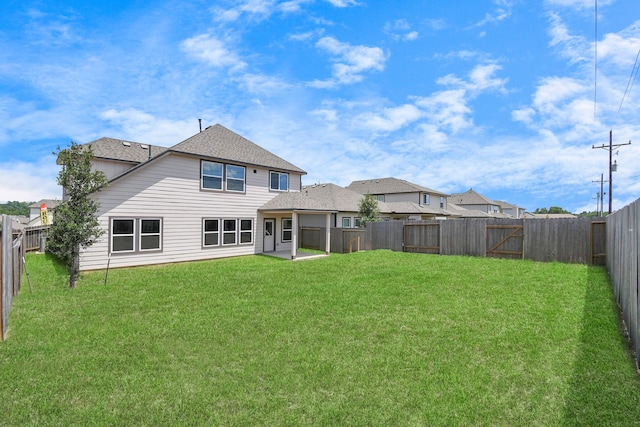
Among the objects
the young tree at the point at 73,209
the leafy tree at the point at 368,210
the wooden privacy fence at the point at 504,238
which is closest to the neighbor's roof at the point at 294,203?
the wooden privacy fence at the point at 504,238

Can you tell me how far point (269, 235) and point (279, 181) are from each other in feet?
11.0

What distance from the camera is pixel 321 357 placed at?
453 cm

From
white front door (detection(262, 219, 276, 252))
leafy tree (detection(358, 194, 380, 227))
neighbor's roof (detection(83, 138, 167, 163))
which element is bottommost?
white front door (detection(262, 219, 276, 252))

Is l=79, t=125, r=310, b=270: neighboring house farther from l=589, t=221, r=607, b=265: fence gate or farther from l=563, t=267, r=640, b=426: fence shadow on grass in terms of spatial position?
l=563, t=267, r=640, b=426: fence shadow on grass

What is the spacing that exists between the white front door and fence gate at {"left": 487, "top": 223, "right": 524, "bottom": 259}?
11745mm

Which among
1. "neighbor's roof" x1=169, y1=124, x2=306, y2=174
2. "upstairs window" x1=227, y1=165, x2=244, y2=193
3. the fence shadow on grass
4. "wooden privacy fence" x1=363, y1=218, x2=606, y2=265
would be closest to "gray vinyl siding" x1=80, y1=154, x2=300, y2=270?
"upstairs window" x1=227, y1=165, x2=244, y2=193

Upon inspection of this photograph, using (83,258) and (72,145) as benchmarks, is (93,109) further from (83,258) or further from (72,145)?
(83,258)

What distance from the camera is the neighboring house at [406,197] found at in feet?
103

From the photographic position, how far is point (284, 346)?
4926 millimetres

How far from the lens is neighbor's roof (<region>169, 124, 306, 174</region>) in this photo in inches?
614

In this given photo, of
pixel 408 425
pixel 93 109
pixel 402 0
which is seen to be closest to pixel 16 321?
pixel 408 425

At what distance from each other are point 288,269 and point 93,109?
35.1 feet

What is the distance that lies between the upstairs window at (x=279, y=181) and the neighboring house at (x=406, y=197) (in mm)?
13885

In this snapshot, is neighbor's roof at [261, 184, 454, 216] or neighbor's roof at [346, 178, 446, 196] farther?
neighbor's roof at [346, 178, 446, 196]
